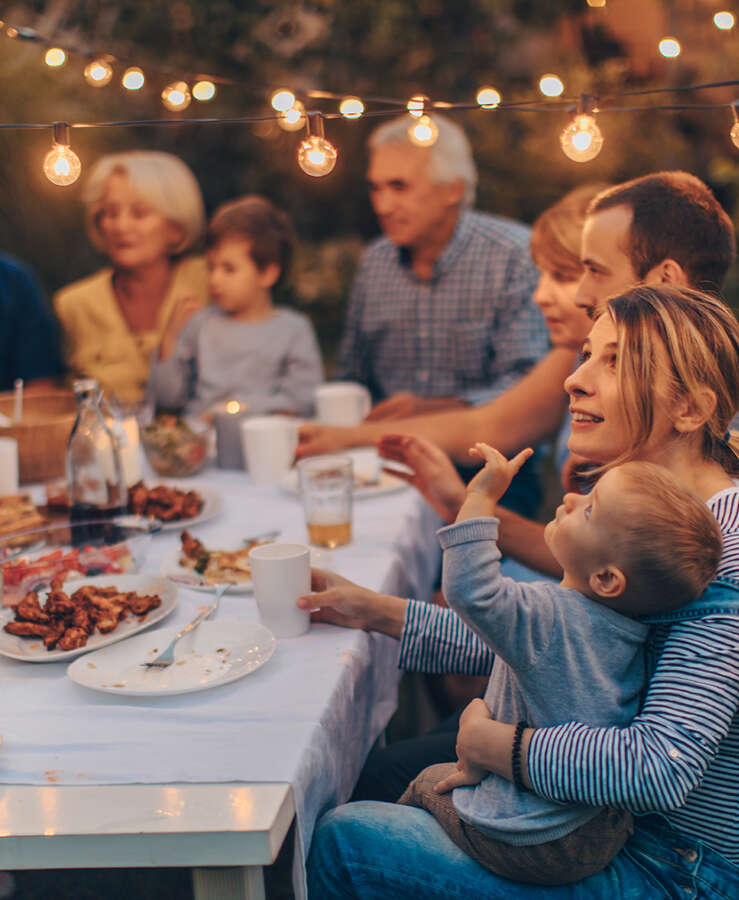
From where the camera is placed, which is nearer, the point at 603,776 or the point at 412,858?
the point at 603,776

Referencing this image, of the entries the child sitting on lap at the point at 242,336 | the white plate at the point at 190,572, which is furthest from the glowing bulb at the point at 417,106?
the child sitting on lap at the point at 242,336

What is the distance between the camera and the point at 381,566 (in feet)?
5.22

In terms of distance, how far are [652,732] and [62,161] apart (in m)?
1.18

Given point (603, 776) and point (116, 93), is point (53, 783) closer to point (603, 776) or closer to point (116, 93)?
point (603, 776)

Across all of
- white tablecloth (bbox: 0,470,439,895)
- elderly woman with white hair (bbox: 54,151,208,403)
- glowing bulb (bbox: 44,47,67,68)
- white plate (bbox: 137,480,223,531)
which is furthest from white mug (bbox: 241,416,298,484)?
elderly woman with white hair (bbox: 54,151,208,403)

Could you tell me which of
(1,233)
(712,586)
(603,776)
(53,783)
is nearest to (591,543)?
(712,586)

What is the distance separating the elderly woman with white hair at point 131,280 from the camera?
3.27m

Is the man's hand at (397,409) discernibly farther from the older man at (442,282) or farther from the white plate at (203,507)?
the white plate at (203,507)

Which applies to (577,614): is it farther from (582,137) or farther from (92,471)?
(92,471)

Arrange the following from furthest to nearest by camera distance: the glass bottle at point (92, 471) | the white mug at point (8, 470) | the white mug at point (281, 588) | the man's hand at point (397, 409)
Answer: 1. the man's hand at point (397, 409)
2. the white mug at point (8, 470)
3. the glass bottle at point (92, 471)
4. the white mug at point (281, 588)

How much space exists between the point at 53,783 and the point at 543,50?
14.7 ft

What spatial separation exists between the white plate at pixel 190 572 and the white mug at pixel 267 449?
49 centimetres

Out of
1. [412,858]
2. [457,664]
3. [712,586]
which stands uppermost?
[712,586]

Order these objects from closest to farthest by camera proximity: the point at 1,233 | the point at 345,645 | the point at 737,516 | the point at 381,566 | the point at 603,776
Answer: the point at 603,776 < the point at 737,516 < the point at 345,645 < the point at 381,566 < the point at 1,233
